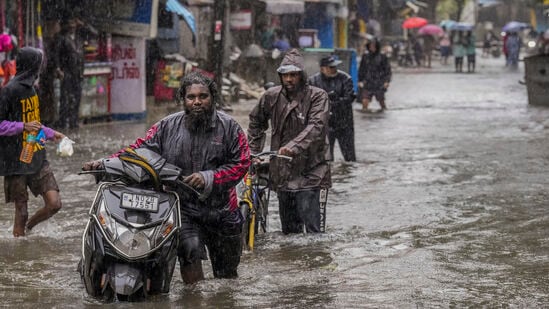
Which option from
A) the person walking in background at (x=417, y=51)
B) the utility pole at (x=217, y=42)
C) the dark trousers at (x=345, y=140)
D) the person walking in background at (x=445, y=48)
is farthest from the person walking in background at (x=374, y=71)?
the person walking in background at (x=445, y=48)

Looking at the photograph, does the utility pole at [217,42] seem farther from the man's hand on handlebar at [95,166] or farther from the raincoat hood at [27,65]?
the man's hand on handlebar at [95,166]

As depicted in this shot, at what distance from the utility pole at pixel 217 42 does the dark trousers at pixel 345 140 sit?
7156 mm

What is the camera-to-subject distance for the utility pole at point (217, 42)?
72.2 ft

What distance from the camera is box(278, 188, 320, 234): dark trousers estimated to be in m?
9.33

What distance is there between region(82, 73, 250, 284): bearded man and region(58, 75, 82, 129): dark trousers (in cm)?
1173

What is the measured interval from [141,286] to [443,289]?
7.35 feet

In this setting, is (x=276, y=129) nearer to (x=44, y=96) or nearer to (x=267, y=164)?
(x=267, y=164)

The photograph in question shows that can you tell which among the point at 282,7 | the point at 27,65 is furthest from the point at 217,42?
the point at 27,65

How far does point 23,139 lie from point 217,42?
43.4 feet

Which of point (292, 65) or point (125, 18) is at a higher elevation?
point (125, 18)

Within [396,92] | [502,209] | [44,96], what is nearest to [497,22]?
[396,92]

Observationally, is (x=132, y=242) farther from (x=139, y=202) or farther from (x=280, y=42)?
(x=280, y=42)

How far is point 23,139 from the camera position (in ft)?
30.0

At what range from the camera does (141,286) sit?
638 centimetres
